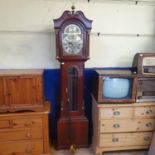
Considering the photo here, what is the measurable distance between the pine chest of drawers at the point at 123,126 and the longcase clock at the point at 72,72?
0.23 metres

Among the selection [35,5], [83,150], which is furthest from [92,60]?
[83,150]

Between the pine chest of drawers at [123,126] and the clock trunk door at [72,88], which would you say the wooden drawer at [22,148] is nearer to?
the clock trunk door at [72,88]

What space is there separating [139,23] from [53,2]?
3.65ft

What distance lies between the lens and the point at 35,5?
7.55 ft

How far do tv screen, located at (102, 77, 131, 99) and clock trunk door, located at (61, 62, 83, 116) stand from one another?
0.30m

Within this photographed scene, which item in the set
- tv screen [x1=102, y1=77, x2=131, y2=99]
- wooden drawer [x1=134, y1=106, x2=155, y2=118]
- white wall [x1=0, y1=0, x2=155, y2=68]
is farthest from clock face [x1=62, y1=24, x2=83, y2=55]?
wooden drawer [x1=134, y1=106, x2=155, y2=118]

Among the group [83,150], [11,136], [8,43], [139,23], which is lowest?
[83,150]

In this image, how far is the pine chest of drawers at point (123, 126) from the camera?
216 cm

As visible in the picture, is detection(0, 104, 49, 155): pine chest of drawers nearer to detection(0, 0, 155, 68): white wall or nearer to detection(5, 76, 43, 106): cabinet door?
detection(5, 76, 43, 106): cabinet door

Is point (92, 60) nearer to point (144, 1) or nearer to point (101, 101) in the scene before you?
point (101, 101)

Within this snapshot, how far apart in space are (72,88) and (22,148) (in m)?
0.87

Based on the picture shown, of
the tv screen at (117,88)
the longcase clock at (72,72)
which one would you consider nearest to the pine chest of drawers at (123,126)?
the tv screen at (117,88)

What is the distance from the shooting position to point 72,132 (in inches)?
92.7

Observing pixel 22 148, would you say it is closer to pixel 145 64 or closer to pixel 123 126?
pixel 123 126
